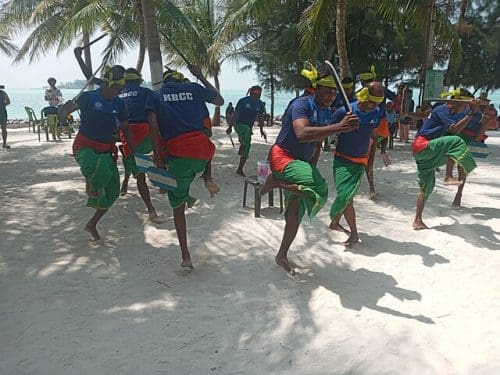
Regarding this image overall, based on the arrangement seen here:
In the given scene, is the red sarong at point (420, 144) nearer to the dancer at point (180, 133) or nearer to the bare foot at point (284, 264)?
the bare foot at point (284, 264)

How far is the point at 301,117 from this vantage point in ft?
11.5

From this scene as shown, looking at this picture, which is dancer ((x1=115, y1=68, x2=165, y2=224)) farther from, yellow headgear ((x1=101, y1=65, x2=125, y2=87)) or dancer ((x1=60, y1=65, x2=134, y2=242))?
yellow headgear ((x1=101, y1=65, x2=125, y2=87))

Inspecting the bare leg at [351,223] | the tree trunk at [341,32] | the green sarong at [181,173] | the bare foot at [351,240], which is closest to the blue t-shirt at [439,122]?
the bare leg at [351,223]

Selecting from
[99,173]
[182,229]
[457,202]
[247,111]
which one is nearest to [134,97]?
[99,173]

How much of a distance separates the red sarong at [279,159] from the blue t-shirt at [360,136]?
883 mm

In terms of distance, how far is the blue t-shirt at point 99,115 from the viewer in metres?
4.36

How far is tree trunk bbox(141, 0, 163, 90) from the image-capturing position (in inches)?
306

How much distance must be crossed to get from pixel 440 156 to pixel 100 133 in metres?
3.70

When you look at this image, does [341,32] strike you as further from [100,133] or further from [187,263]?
[187,263]

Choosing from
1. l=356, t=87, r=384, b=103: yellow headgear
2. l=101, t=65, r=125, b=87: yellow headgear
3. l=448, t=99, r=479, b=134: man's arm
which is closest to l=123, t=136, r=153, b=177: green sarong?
l=101, t=65, r=125, b=87: yellow headgear

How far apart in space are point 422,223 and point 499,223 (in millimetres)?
980

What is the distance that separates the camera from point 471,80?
64.4ft

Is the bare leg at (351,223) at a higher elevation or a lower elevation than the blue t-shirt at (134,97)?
lower

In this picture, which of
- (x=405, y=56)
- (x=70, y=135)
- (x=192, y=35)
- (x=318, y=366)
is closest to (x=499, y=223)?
(x=318, y=366)
